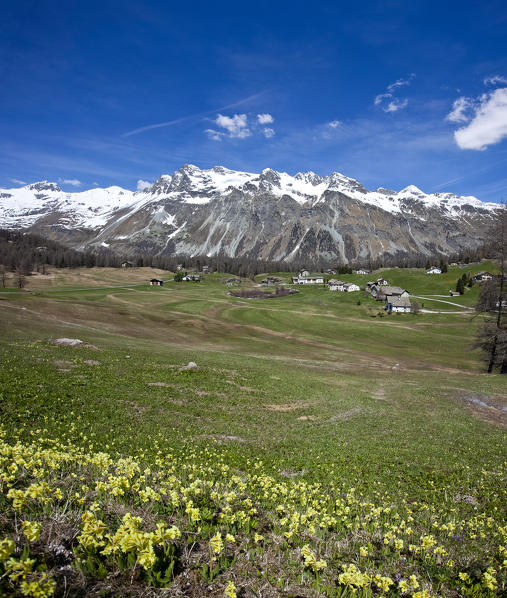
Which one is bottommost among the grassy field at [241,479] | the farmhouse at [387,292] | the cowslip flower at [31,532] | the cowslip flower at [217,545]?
the grassy field at [241,479]

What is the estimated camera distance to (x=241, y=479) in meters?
10.7

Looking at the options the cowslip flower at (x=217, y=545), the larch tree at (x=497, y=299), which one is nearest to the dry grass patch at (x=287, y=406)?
the cowslip flower at (x=217, y=545)

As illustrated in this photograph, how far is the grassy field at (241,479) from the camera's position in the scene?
212 inches

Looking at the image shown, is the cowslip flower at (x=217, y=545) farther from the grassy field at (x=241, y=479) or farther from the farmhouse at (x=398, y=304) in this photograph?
the farmhouse at (x=398, y=304)

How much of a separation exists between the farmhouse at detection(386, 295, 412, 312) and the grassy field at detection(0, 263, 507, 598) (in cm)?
9153

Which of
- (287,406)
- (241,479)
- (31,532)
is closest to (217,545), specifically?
(31,532)

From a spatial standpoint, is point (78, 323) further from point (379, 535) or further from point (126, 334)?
point (379, 535)

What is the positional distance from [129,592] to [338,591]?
342 centimetres

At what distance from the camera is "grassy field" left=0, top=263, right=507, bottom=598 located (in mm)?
5379

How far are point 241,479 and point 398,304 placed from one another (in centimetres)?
13223

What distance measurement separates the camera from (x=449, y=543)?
307 inches

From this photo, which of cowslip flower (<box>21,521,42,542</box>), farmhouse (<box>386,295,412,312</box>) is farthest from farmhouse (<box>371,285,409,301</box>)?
cowslip flower (<box>21,521,42,542</box>)

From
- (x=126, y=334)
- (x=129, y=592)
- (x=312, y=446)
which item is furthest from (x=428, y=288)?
(x=129, y=592)

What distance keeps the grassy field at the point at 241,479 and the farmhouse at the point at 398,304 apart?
300 feet
